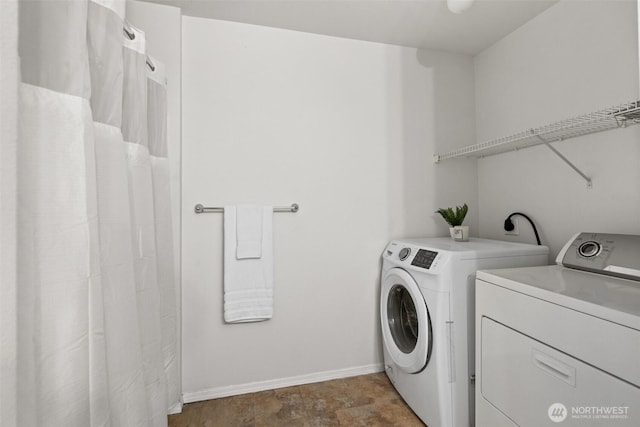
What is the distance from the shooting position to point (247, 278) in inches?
73.4

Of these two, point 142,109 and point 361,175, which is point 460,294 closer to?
point 361,175

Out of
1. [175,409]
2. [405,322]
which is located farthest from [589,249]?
[175,409]

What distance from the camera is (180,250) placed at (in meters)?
1.79

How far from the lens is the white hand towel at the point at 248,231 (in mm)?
1844

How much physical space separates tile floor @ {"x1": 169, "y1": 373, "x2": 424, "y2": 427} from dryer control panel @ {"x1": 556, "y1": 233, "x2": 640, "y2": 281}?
43.1 inches

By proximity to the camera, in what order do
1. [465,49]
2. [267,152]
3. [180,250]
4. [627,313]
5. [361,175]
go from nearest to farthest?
[627,313]
[180,250]
[267,152]
[361,175]
[465,49]

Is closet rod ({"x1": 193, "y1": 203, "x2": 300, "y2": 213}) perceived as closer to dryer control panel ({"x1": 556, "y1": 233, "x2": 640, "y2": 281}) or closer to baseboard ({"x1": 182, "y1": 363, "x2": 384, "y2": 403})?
baseboard ({"x1": 182, "y1": 363, "x2": 384, "y2": 403})

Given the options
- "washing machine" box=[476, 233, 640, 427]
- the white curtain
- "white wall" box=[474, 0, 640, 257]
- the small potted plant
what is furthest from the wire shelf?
the white curtain

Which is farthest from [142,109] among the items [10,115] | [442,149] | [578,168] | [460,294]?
[578,168]

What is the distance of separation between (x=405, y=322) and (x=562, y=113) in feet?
4.76

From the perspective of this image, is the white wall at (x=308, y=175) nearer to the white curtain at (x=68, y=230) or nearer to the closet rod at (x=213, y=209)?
the closet rod at (x=213, y=209)

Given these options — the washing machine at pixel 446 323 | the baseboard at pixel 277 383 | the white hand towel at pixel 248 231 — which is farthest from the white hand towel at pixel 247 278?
the washing machine at pixel 446 323

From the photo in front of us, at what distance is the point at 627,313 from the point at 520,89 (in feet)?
5.25

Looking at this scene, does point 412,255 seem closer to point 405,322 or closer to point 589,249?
point 405,322
